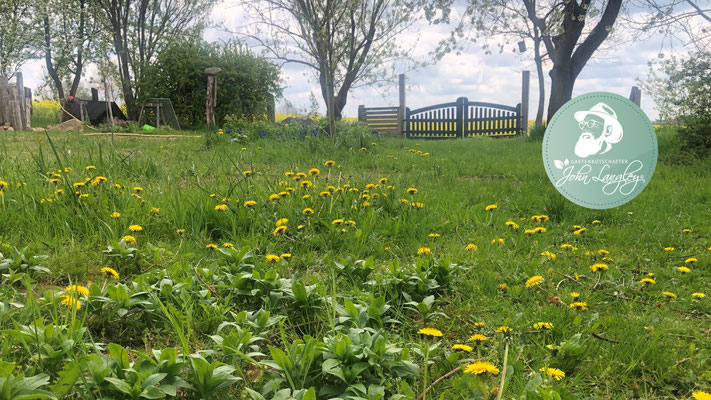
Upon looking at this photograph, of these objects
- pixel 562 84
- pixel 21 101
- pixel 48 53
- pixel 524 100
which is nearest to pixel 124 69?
pixel 48 53

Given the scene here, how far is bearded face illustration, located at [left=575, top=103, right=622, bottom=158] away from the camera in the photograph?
363cm

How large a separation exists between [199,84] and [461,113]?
985cm

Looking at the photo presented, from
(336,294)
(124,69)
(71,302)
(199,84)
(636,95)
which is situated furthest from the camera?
(124,69)

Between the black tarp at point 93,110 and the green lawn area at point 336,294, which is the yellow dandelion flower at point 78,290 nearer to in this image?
the green lawn area at point 336,294

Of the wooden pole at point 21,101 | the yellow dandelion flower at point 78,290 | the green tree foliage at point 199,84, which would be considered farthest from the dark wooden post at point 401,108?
the yellow dandelion flower at point 78,290

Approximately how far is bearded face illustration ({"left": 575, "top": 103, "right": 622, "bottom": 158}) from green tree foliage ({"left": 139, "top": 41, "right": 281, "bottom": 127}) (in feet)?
44.9

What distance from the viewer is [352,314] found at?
5.70 ft

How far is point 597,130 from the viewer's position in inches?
144

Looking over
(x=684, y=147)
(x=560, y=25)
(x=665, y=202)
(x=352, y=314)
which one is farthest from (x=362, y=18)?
(x=352, y=314)

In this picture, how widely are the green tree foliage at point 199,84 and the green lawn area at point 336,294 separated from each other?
41.3ft

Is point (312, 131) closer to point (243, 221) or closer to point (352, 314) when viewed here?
point (243, 221)

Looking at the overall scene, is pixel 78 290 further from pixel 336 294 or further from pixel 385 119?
pixel 385 119

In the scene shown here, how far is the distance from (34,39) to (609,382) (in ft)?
84.2

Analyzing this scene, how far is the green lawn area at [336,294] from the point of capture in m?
1.44
